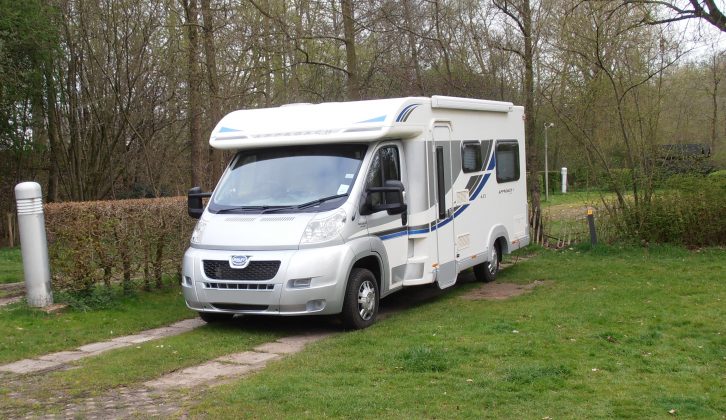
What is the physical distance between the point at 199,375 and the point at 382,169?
3.35 m

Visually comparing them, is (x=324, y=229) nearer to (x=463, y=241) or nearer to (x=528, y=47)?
(x=463, y=241)

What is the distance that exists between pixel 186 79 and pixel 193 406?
12457 millimetres

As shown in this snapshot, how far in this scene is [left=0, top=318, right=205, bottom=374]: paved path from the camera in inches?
257

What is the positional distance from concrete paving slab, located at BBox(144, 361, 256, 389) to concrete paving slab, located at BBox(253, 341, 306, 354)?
597 millimetres

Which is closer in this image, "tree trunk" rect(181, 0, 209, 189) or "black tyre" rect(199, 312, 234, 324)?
"black tyre" rect(199, 312, 234, 324)

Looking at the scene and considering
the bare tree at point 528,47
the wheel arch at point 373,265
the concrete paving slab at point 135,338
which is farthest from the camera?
the bare tree at point 528,47

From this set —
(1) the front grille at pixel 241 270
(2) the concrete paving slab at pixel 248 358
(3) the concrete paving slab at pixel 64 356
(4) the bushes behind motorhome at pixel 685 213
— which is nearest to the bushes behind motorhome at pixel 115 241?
(3) the concrete paving slab at pixel 64 356

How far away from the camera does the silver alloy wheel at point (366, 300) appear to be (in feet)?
25.5

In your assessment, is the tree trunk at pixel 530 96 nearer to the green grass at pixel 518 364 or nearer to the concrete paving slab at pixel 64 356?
the green grass at pixel 518 364

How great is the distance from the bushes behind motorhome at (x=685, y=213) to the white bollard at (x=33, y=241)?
404 inches

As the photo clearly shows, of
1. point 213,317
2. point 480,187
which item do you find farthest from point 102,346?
point 480,187

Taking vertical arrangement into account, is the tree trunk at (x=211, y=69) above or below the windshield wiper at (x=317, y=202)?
above

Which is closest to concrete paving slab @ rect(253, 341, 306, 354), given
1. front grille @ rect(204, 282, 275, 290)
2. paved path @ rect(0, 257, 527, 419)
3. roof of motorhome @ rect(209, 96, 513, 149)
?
Result: paved path @ rect(0, 257, 527, 419)

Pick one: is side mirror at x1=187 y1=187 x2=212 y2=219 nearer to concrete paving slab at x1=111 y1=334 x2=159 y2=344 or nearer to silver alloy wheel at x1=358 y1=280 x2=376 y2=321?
concrete paving slab at x1=111 y1=334 x2=159 y2=344
